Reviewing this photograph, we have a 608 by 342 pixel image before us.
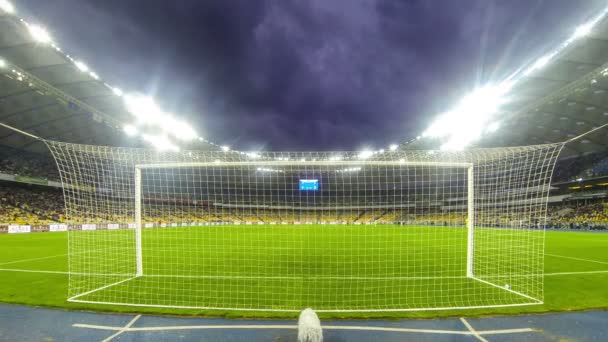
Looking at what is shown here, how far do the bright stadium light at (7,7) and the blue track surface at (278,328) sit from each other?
1382cm

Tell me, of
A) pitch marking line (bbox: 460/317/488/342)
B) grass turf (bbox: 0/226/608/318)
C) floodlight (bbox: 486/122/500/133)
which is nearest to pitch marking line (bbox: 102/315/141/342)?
grass turf (bbox: 0/226/608/318)

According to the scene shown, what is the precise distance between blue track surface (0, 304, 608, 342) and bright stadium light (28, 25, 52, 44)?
14936 millimetres

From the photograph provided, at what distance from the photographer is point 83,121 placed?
27297 millimetres

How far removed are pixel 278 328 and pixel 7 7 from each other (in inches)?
668

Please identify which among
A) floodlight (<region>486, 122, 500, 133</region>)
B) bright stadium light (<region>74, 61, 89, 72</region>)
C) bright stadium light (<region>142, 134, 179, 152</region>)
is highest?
bright stadium light (<region>74, 61, 89, 72</region>)

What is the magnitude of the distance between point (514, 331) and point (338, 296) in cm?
293

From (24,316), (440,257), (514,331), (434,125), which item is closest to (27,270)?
(24,316)

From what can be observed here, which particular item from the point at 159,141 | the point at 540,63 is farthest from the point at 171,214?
the point at 540,63

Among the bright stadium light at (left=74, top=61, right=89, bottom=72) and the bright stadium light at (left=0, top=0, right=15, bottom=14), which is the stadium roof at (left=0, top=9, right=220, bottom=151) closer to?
the bright stadium light at (left=74, top=61, right=89, bottom=72)

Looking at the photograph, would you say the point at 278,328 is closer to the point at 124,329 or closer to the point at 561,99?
the point at 124,329

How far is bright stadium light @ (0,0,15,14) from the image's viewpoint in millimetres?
12727

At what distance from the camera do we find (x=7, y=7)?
12.9 m

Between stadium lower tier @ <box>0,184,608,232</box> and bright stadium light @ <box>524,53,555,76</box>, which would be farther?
stadium lower tier @ <box>0,184,608,232</box>

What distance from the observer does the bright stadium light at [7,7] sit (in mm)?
12727
